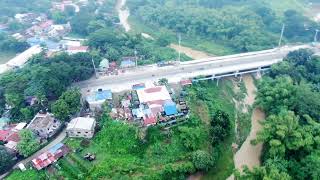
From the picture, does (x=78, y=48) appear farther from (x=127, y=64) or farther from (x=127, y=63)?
(x=127, y=64)

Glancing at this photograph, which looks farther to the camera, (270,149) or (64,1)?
(64,1)

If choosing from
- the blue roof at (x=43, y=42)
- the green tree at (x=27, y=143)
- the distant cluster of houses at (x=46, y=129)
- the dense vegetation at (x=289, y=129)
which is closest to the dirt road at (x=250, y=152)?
the dense vegetation at (x=289, y=129)

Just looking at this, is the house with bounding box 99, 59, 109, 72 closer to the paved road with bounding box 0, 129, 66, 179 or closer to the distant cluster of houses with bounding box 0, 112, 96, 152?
the distant cluster of houses with bounding box 0, 112, 96, 152

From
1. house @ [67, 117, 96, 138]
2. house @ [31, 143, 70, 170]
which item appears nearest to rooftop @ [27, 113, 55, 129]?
house @ [67, 117, 96, 138]

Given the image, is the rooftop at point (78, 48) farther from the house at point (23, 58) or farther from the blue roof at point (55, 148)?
the blue roof at point (55, 148)

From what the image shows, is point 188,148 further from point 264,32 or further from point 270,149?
point 264,32

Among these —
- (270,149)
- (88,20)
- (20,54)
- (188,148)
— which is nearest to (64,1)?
(88,20)
